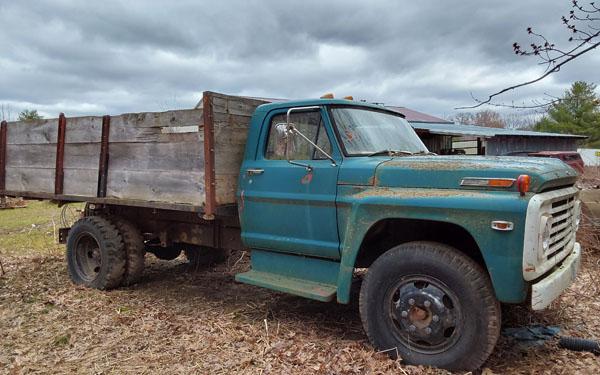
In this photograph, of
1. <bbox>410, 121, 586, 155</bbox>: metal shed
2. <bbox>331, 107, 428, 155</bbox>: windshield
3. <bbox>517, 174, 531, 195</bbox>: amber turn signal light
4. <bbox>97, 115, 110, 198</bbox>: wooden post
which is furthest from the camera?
<bbox>410, 121, 586, 155</bbox>: metal shed

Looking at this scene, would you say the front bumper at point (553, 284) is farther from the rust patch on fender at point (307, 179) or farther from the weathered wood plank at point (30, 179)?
the weathered wood plank at point (30, 179)

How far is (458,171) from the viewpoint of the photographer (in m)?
3.54

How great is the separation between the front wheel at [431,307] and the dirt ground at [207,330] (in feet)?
0.55

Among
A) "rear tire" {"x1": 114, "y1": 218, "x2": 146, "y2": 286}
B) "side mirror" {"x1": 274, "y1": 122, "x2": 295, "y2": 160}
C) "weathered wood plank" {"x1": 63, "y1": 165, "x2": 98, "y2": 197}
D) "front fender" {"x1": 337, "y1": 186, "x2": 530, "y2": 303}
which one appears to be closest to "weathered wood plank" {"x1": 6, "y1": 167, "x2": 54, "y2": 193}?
"weathered wood plank" {"x1": 63, "y1": 165, "x2": 98, "y2": 197}

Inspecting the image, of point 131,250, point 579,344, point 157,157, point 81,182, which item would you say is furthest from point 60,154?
point 579,344

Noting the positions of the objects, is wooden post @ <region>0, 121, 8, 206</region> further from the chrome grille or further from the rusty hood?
the chrome grille

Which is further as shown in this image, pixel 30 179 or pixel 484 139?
pixel 484 139

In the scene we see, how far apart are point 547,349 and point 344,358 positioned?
5.40 feet

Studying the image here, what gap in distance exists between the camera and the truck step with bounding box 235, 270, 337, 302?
4059 mm

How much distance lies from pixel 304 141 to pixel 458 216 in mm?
1559

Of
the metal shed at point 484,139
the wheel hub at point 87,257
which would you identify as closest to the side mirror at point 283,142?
the wheel hub at point 87,257

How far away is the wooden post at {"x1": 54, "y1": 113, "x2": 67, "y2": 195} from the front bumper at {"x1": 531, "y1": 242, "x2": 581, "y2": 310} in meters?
5.46

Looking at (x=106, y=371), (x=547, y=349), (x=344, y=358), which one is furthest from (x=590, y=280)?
(x=106, y=371)

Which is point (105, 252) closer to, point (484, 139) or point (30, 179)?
point (30, 179)
